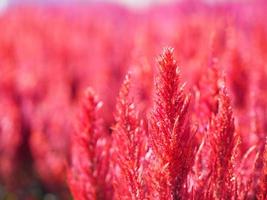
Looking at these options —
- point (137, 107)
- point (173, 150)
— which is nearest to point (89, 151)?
point (137, 107)

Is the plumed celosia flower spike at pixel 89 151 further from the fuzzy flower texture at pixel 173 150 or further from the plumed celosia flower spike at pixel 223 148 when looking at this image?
the plumed celosia flower spike at pixel 223 148

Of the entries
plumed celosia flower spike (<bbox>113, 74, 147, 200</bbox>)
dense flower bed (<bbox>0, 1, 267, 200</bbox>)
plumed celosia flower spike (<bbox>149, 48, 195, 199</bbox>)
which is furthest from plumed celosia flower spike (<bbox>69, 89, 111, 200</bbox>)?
plumed celosia flower spike (<bbox>149, 48, 195, 199</bbox>)

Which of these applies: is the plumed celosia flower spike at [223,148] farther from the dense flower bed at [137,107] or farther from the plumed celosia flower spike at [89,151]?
the plumed celosia flower spike at [89,151]

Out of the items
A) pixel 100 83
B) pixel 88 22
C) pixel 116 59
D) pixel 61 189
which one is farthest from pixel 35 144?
pixel 88 22

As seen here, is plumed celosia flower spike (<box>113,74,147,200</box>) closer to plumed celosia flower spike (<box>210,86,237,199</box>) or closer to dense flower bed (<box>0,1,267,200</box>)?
dense flower bed (<box>0,1,267,200</box>)

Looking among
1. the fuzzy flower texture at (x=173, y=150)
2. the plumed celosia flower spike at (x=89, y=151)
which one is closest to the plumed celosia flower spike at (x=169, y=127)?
the fuzzy flower texture at (x=173, y=150)

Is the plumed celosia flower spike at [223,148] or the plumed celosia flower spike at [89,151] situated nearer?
the plumed celosia flower spike at [223,148]

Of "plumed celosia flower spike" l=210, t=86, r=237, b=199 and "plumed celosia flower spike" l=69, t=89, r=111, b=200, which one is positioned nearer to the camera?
"plumed celosia flower spike" l=210, t=86, r=237, b=199

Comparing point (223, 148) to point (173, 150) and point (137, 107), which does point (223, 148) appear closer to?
point (173, 150)

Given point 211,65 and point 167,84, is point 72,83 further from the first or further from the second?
point 167,84
